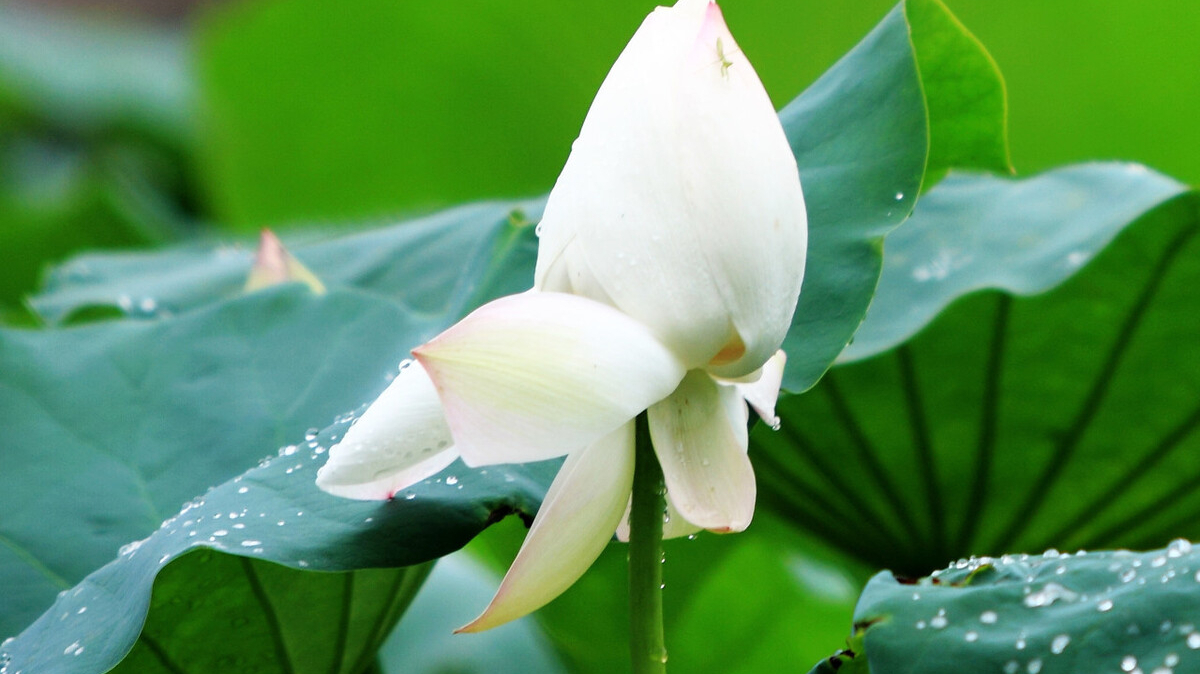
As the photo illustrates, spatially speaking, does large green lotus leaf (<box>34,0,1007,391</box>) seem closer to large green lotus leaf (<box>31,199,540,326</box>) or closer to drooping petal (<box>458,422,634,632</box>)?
large green lotus leaf (<box>31,199,540,326</box>)

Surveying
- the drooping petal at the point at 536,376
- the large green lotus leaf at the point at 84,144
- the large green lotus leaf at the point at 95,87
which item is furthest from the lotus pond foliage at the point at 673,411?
the large green lotus leaf at the point at 95,87

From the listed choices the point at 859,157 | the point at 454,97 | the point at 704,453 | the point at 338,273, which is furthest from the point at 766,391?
the point at 454,97

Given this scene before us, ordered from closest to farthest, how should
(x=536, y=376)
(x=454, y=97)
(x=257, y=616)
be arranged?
(x=536, y=376) < (x=257, y=616) < (x=454, y=97)

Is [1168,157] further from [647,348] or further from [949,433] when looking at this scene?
[647,348]

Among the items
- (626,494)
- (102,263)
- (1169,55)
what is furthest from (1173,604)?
(1169,55)

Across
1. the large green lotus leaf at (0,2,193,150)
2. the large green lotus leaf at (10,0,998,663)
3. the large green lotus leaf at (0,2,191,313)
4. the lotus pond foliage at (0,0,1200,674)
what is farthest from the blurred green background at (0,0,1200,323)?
the large green lotus leaf at (10,0,998,663)

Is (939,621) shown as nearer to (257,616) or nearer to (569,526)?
(569,526)
